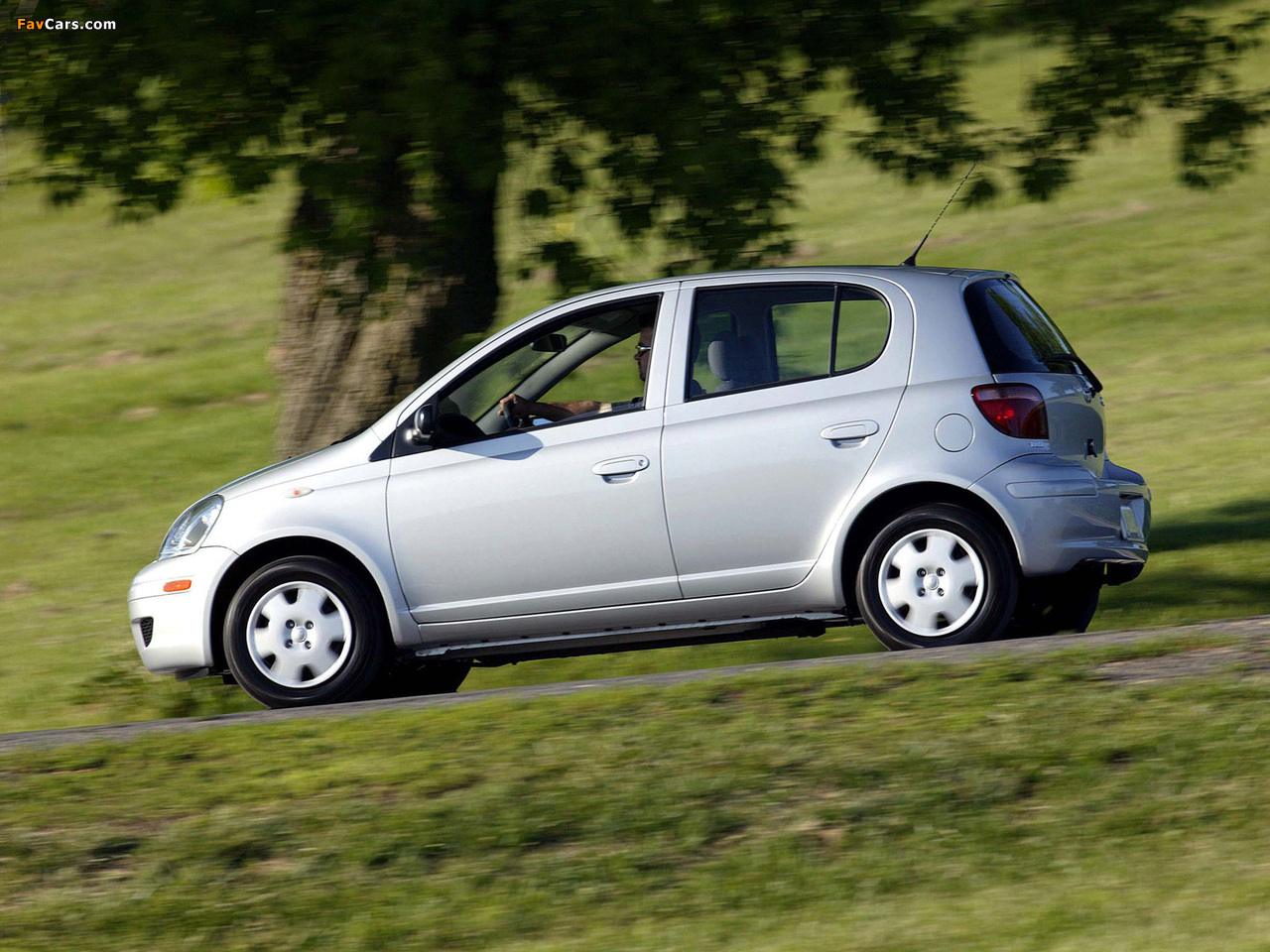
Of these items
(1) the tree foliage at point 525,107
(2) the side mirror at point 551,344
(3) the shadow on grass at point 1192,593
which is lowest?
(3) the shadow on grass at point 1192,593

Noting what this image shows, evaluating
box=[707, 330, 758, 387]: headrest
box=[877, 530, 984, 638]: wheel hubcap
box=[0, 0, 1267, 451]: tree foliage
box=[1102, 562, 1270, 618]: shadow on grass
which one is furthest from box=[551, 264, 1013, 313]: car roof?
box=[1102, 562, 1270, 618]: shadow on grass

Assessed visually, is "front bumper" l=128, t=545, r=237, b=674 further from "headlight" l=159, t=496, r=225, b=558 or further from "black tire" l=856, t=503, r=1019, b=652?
"black tire" l=856, t=503, r=1019, b=652

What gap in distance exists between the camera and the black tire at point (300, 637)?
6.46 metres

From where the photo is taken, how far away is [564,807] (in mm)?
4570

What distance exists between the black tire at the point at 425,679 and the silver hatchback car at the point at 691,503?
1.35 feet

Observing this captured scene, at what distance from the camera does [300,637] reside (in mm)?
6496

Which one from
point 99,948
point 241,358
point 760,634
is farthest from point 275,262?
point 99,948

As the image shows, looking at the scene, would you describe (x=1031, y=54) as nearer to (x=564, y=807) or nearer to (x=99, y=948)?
(x=564, y=807)

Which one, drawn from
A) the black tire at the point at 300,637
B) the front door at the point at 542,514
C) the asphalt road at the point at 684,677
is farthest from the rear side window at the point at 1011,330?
the black tire at the point at 300,637

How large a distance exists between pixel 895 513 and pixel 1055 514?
2.09 feet

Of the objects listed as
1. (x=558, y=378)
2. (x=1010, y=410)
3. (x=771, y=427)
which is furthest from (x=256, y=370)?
(x=1010, y=410)

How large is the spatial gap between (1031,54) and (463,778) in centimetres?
773

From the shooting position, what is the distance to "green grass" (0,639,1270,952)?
396cm

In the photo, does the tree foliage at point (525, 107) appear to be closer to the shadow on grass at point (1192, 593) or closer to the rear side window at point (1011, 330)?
the rear side window at point (1011, 330)
